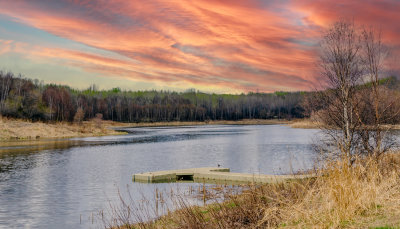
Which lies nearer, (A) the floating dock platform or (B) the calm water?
(B) the calm water

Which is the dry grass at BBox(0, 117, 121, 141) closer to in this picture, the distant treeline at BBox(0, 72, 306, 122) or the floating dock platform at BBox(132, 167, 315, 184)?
the distant treeline at BBox(0, 72, 306, 122)

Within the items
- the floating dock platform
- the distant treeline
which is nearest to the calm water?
the floating dock platform

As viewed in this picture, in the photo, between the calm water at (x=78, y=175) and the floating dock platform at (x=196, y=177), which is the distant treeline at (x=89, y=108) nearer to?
the floating dock platform at (x=196, y=177)

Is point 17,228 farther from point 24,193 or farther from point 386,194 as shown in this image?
point 386,194

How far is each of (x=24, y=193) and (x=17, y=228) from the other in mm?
7072

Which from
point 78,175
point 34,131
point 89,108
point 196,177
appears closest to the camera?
point 196,177

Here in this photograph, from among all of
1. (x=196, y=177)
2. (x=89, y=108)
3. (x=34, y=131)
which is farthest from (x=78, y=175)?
(x=89, y=108)

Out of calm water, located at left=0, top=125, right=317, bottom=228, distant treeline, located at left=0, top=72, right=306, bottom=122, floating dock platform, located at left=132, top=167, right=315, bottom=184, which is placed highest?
distant treeline, located at left=0, top=72, right=306, bottom=122

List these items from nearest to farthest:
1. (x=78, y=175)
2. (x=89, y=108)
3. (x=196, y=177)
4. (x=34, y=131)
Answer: (x=196, y=177), (x=78, y=175), (x=34, y=131), (x=89, y=108)

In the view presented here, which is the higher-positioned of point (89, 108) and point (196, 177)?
point (89, 108)

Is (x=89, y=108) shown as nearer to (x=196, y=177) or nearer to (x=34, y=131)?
(x=34, y=131)

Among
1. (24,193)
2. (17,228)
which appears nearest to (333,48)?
(17,228)

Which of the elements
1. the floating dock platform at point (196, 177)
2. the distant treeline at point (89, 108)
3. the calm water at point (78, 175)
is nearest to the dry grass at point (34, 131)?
the distant treeline at point (89, 108)

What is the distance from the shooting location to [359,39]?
17.2 metres
